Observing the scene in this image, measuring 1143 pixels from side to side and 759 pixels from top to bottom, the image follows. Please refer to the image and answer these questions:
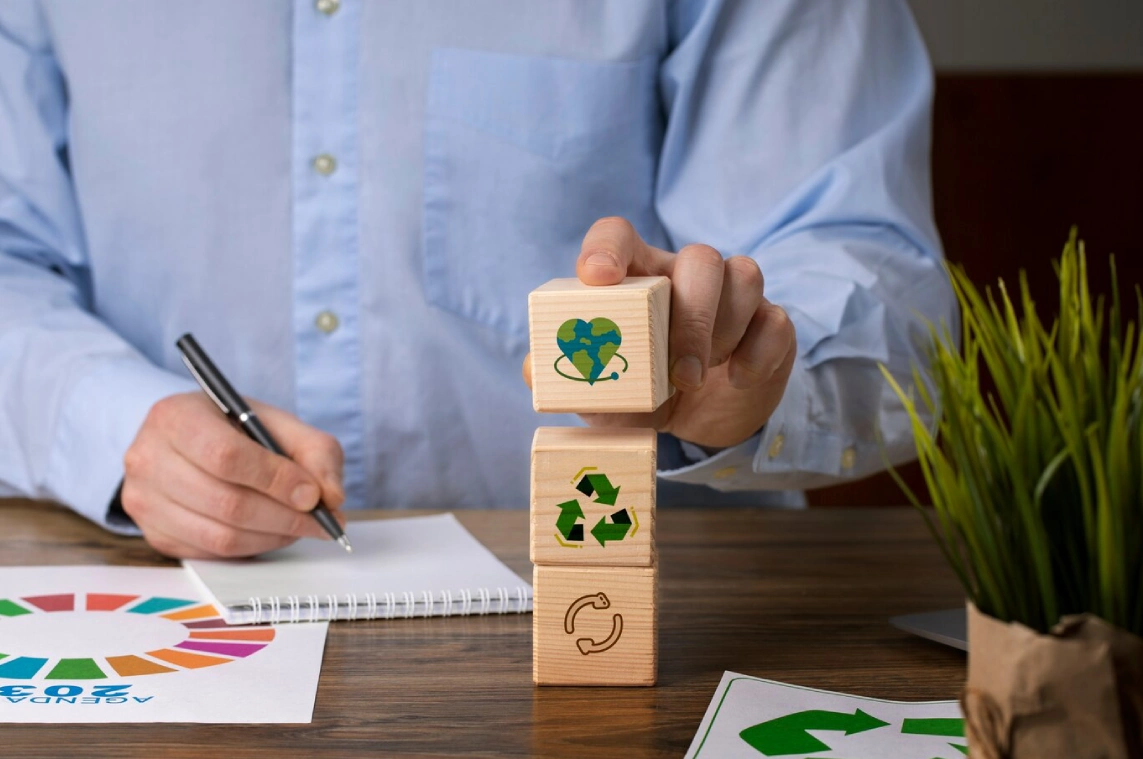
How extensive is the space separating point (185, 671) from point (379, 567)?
0.23 metres

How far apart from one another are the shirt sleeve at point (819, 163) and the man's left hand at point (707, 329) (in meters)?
0.19

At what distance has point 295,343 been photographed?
4.21 ft

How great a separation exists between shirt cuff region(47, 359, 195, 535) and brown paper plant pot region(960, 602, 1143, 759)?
0.80 metres

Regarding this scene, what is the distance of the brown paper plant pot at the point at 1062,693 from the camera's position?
1.35 ft

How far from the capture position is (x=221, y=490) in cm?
90

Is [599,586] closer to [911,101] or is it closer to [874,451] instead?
[874,451]

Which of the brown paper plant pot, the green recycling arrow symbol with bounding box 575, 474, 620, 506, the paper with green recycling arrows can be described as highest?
the brown paper plant pot

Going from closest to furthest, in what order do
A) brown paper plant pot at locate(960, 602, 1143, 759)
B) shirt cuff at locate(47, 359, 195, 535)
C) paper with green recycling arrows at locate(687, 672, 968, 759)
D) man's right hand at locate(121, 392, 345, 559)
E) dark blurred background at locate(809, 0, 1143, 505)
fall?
brown paper plant pot at locate(960, 602, 1143, 759)
paper with green recycling arrows at locate(687, 672, 968, 759)
man's right hand at locate(121, 392, 345, 559)
shirt cuff at locate(47, 359, 195, 535)
dark blurred background at locate(809, 0, 1143, 505)

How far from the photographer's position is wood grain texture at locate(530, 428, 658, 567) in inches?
25.1

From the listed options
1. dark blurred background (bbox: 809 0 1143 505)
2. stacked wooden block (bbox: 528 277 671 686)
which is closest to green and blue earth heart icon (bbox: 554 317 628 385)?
stacked wooden block (bbox: 528 277 671 686)

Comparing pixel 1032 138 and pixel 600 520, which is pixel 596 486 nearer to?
pixel 600 520

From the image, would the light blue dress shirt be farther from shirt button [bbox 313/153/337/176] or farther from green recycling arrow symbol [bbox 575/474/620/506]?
green recycling arrow symbol [bbox 575/474/620/506]

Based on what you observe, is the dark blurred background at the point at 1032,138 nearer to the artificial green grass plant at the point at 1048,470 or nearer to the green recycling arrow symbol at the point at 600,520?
the green recycling arrow symbol at the point at 600,520

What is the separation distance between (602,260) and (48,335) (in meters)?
0.77
